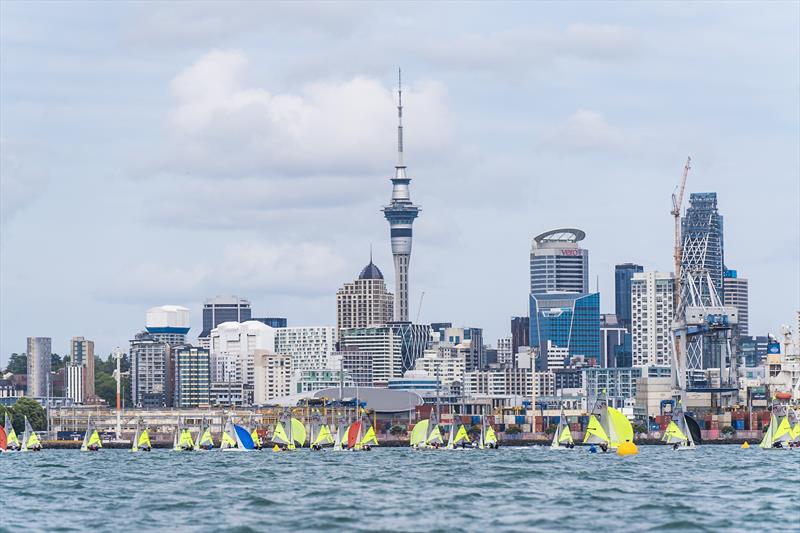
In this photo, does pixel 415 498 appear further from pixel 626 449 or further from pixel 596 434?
pixel 596 434

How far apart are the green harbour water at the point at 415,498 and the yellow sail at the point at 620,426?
83.1 ft

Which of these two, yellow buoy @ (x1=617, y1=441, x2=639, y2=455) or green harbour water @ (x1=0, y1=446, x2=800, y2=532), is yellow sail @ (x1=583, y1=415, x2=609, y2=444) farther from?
green harbour water @ (x1=0, y1=446, x2=800, y2=532)

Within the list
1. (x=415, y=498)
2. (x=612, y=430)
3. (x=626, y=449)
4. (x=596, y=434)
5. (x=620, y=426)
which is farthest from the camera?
(x=596, y=434)

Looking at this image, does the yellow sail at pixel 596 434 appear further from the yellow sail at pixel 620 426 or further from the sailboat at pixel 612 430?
the yellow sail at pixel 620 426

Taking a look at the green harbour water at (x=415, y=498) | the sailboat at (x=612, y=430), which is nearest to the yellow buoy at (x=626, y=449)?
the sailboat at (x=612, y=430)

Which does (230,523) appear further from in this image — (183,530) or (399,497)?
(399,497)

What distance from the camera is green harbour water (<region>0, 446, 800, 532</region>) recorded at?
93250 millimetres

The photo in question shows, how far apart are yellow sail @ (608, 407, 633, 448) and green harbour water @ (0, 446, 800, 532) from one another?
25.3 meters

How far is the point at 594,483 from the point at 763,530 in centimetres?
3553

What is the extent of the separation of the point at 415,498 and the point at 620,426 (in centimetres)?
8383

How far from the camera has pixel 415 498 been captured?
10969cm

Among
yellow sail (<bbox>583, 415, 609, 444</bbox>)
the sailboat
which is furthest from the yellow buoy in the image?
yellow sail (<bbox>583, 415, 609, 444</bbox>)

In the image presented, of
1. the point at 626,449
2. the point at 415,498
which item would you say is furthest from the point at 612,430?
the point at 415,498

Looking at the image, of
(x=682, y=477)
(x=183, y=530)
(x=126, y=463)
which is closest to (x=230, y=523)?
(x=183, y=530)
